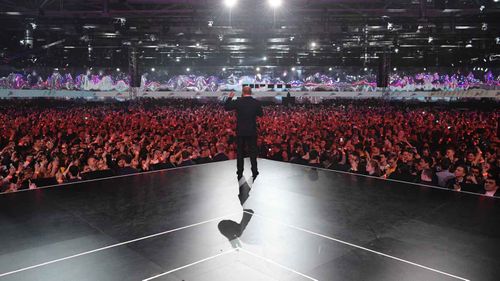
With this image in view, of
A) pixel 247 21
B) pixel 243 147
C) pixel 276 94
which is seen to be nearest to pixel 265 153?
pixel 243 147

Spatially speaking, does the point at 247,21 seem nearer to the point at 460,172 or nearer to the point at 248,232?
the point at 460,172

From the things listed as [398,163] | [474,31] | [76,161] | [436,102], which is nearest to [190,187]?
[76,161]

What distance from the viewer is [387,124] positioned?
14.6 meters

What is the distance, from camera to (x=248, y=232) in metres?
3.40

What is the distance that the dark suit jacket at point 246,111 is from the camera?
486 cm

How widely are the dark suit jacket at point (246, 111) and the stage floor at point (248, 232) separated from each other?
84 centimetres

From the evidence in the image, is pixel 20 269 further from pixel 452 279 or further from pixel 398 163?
pixel 398 163

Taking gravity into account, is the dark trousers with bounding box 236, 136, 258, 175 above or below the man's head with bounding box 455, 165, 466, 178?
above

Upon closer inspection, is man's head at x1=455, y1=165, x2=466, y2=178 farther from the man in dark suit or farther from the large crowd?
the man in dark suit

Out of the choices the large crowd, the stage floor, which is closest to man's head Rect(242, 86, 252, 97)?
the stage floor

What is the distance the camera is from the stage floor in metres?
2.66

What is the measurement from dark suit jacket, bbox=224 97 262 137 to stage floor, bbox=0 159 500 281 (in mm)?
839

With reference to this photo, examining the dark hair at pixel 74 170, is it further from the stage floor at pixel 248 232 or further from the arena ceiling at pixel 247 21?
the arena ceiling at pixel 247 21

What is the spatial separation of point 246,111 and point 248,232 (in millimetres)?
1940
